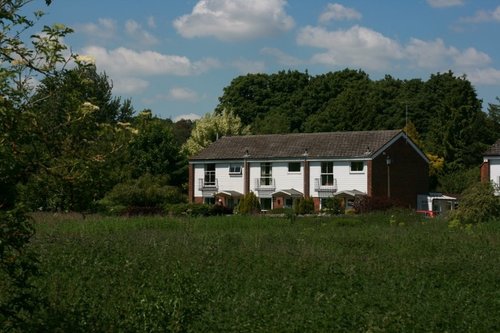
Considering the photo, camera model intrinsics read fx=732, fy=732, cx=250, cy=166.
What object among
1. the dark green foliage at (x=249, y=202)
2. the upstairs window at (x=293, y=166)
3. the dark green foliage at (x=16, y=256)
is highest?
the upstairs window at (x=293, y=166)

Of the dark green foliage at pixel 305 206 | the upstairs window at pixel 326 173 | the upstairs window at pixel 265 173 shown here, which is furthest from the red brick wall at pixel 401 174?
the upstairs window at pixel 265 173

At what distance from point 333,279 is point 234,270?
2.14 m

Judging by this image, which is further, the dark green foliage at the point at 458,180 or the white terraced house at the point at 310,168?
the dark green foliage at the point at 458,180

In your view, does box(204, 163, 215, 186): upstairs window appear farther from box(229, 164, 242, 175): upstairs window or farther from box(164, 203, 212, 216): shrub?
box(164, 203, 212, 216): shrub

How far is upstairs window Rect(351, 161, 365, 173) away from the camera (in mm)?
54469

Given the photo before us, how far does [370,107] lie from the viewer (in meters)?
79.6

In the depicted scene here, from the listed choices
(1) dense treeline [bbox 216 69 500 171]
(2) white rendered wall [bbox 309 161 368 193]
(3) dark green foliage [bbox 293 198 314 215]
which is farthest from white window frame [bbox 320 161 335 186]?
(1) dense treeline [bbox 216 69 500 171]

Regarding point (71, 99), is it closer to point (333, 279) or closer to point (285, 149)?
point (333, 279)

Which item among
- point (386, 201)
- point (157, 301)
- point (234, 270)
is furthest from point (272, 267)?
point (386, 201)

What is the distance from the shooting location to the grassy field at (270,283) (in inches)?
416

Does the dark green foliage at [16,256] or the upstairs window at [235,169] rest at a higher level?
the upstairs window at [235,169]

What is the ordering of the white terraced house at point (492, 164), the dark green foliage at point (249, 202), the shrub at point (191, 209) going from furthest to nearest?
the dark green foliage at point (249, 202) → the white terraced house at point (492, 164) → the shrub at point (191, 209)

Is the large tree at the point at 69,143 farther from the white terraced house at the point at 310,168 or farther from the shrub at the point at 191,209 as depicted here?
the white terraced house at the point at 310,168

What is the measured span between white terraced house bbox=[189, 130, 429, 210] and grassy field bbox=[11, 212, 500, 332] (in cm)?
3196
